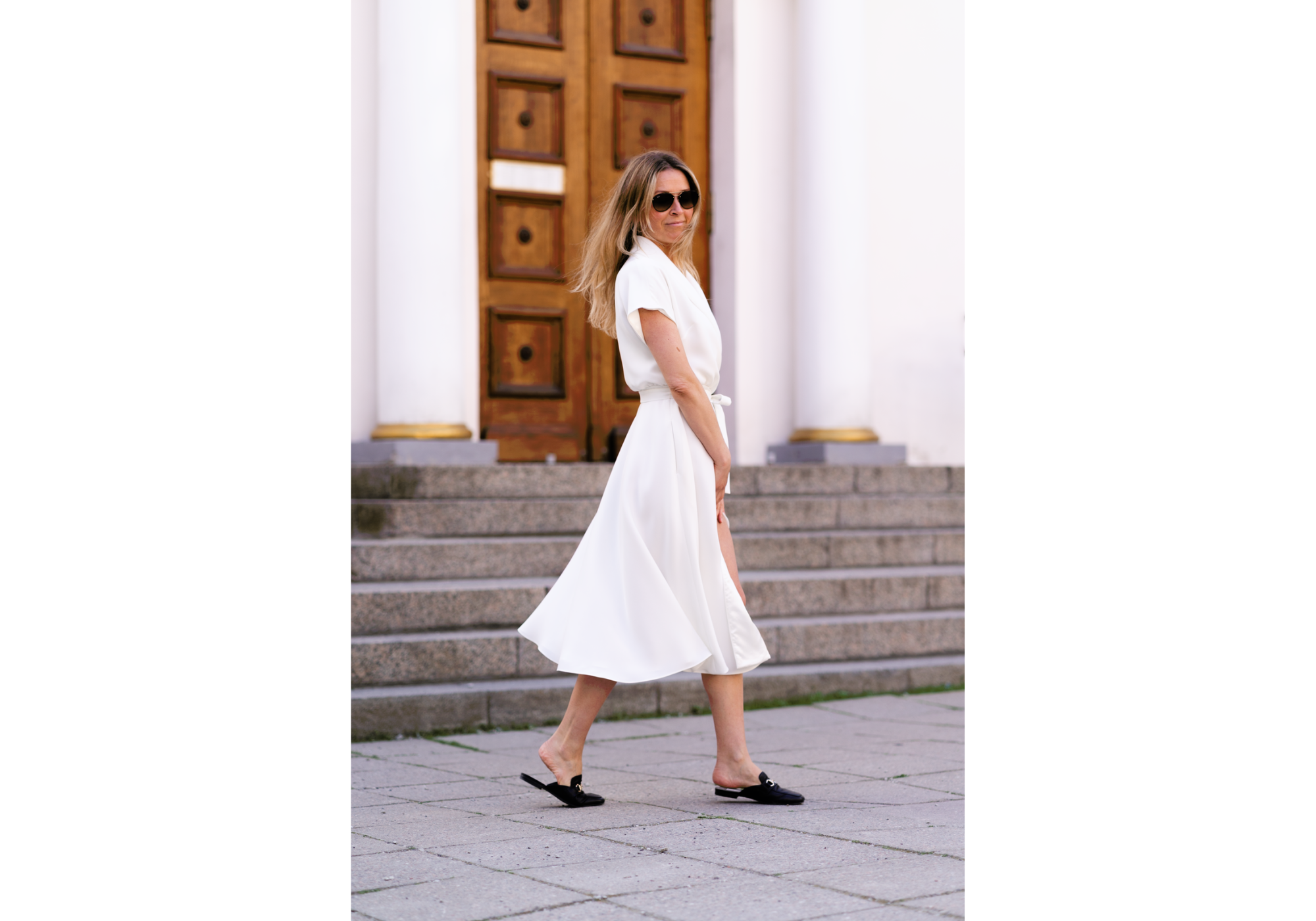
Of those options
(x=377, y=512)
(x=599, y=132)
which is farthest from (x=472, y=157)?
(x=377, y=512)

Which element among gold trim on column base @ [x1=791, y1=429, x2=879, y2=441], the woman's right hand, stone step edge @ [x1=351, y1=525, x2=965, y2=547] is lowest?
stone step edge @ [x1=351, y1=525, x2=965, y2=547]

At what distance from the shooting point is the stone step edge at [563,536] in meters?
6.30

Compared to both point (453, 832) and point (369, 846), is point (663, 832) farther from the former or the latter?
point (369, 846)

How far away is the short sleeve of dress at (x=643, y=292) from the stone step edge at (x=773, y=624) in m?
1.67

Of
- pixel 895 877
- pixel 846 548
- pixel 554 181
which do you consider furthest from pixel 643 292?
pixel 554 181

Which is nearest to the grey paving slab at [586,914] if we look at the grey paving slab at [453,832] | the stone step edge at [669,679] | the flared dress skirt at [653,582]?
the grey paving slab at [453,832]

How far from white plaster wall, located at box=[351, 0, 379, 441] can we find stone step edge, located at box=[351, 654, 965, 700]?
7.73 feet

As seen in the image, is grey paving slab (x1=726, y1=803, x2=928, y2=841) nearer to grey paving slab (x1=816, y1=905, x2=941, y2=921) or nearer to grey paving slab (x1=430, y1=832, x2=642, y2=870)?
grey paving slab (x1=430, y1=832, x2=642, y2=870)

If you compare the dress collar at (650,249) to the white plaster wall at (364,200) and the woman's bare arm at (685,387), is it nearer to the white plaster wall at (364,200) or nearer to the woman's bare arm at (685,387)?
the woman's bare arm at (685,387)

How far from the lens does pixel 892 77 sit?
9.21 metres

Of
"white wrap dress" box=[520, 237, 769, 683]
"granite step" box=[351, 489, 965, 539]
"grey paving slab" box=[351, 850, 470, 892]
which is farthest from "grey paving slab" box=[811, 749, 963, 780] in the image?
"granite step" box=[351, 489, 965, 539]

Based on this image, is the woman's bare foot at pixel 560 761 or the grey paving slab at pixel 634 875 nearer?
the grey paving slab at pixel 634 875

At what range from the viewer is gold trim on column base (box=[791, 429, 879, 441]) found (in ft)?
28.5

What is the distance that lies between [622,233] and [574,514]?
2.92m
